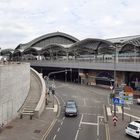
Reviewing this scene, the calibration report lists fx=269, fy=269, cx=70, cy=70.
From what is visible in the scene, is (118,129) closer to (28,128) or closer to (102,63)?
(28,128)

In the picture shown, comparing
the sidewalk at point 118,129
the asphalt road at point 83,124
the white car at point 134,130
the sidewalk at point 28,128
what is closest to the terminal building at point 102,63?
the sidewalk at point 118,129

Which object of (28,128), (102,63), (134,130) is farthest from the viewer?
(102,63)

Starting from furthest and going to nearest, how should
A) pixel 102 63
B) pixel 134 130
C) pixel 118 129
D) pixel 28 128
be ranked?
pixel 102 63, pixel 118 129, pixel 28 128, pixel 134 130

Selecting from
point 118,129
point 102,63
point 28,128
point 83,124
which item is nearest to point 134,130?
point 118,129

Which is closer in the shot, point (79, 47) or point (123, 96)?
point (123, 96)

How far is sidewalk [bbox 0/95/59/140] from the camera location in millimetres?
28595

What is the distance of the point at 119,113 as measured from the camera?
4281 centimetres

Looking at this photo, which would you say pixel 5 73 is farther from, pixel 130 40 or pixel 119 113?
pixel 130 40

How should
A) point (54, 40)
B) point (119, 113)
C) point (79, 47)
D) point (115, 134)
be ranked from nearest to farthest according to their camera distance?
point (115, 134) < point (119, 113) < point (79, 47) < point (54, 40)

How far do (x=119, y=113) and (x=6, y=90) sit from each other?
62.8 feet

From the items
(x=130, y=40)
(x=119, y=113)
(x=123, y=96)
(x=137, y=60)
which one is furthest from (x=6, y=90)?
(x=130, y=40)

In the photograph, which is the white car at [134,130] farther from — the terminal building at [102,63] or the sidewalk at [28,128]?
the terminal building at [102,63]

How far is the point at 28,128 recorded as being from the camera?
32.0 m

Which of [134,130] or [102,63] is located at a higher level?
[102,63]
